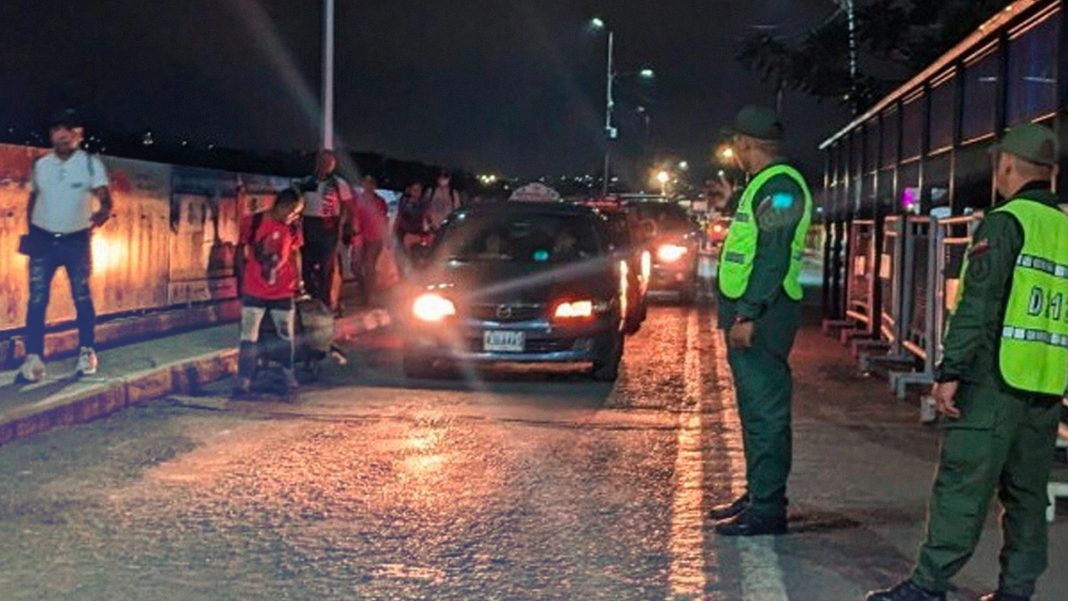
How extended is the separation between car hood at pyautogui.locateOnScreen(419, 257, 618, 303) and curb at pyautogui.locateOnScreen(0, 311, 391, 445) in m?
1.97

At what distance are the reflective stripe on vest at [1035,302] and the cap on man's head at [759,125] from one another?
1.57m

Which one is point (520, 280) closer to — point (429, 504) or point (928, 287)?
point (928, 287)

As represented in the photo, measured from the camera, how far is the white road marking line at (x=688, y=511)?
212 inches

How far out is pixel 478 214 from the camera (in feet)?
40.4

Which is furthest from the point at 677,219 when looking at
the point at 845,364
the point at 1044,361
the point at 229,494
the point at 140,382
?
the point at 1044,361

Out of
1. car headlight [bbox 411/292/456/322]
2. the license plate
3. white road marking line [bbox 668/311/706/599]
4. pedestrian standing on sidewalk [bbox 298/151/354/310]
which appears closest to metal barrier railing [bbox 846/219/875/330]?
white road marking line [bbox 668/311/706/599]

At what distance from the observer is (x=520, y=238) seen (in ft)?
39.8

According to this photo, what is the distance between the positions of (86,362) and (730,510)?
18.4 ft

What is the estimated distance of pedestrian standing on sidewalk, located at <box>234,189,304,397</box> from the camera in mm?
9922

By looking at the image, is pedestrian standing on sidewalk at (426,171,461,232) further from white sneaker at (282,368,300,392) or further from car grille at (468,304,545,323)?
white sneaker at (282,368,300,392)

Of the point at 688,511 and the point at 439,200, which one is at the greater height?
the point at 439,200

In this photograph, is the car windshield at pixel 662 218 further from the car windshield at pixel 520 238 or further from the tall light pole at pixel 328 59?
the car windshield at pixel 520 238

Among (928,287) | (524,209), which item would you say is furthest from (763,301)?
(524,209)

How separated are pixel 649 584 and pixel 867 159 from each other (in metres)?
12.0
